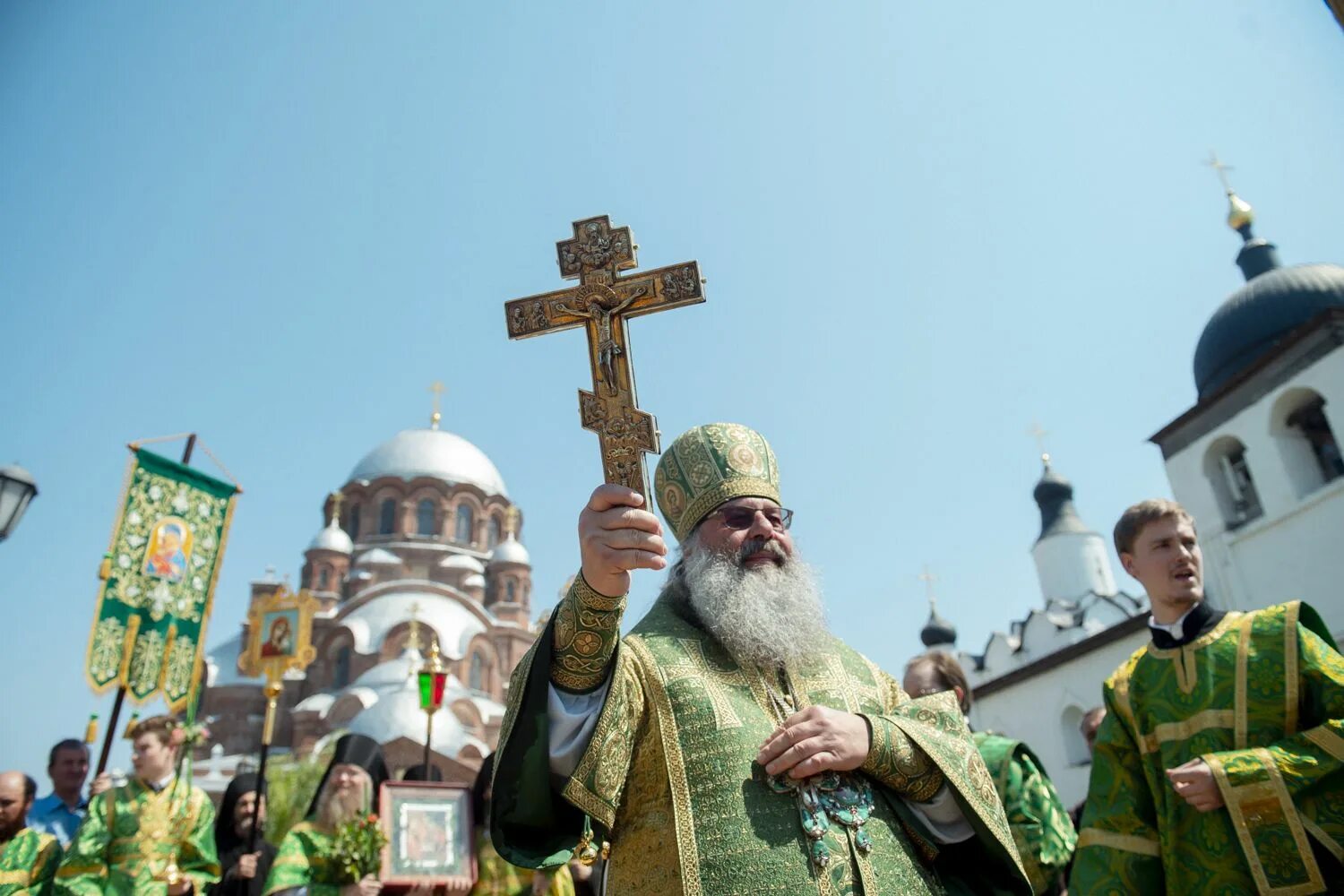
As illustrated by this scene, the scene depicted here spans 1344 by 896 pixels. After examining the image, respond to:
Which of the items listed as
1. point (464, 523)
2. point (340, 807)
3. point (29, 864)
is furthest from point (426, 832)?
point (464, 523)

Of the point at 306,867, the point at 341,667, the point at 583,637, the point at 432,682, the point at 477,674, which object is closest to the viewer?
the point at 583,637

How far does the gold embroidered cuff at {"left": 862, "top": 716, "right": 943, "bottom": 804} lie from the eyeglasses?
778mm

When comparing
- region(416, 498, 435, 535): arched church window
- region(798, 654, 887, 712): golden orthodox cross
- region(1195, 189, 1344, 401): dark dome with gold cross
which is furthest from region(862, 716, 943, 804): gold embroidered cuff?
region(416, 498, 435, 535): arched church window

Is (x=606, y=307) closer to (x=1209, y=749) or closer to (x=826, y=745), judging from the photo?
(x=826, y=745)

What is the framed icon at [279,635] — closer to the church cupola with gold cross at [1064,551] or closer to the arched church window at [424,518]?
the church cupola with gold cross at [1064,551]

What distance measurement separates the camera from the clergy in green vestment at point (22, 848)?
16.6 feet

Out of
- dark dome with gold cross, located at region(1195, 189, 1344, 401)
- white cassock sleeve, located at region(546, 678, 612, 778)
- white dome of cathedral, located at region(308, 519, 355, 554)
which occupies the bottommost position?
white cassock sleeve, located at region(546, 678, 612, 778)

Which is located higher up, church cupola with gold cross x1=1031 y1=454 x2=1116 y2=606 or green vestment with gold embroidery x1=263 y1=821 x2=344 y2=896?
church cupola with gold cross x1=1031 y1=454 x2=1116 y2=606

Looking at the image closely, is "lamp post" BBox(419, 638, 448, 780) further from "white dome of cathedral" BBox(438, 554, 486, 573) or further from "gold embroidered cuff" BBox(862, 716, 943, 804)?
"white dome of cathedral" BBox(438, 554, 486, 573)

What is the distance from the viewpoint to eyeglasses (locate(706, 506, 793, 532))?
3127 millimetres

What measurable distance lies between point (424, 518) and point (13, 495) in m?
37.1

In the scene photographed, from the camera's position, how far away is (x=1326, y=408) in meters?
17.3

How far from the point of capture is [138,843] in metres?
5.29

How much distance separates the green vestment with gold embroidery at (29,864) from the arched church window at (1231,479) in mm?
20844
